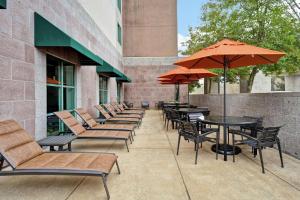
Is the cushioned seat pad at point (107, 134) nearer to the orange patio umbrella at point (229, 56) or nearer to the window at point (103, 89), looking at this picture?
the orange patio umbrella at point (229, 56)

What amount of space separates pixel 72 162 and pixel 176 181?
168 centimetres

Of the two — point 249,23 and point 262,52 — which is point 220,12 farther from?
point 262,52

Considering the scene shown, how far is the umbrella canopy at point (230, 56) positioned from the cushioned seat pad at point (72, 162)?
2.78 meters

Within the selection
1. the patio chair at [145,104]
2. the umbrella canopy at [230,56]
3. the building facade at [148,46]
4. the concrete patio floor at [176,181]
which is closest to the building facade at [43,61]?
the concrete patio floor at [176,181]

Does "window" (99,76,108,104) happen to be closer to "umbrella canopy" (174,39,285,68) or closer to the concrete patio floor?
"umbrella canopy" (174,39,285,68)

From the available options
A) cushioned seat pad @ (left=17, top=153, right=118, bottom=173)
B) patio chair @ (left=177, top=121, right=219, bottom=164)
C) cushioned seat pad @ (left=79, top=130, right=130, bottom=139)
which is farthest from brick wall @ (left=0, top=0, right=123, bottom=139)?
patio chair @ (left=177, top=121, right=219, bottom=164)

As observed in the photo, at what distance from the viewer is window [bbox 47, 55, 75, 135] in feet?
18.9

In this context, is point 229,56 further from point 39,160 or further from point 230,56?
point 39,160

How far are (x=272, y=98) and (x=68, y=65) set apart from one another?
6306 mm

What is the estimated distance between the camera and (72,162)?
3.19 m

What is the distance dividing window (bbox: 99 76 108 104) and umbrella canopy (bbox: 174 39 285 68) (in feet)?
22.5

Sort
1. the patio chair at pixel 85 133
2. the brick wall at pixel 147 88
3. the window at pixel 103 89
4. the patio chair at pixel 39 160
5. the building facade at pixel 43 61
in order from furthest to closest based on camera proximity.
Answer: the brick wall at pixel 147 88, the window at pixel 103 89, the patio chair at pixel 85 133, the building facade at pixel 43 61, the patio chair at pixel 39 160

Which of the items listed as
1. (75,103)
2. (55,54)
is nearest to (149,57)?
(75,103)

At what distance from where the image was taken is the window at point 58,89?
227 inches
